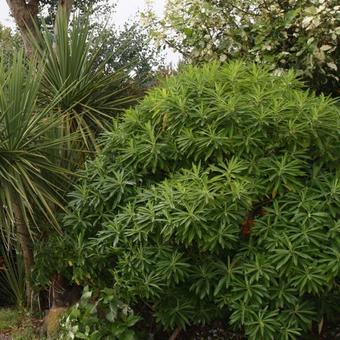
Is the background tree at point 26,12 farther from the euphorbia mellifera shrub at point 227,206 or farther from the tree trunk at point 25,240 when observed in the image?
the euphorbia mellifera shrub at point 227,206

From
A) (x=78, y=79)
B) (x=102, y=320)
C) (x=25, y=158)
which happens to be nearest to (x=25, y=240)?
(x=25, y=158)

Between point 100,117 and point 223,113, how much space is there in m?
2.72

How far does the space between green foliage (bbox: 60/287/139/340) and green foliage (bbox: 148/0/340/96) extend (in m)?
2.80

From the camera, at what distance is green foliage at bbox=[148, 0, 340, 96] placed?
561 cm

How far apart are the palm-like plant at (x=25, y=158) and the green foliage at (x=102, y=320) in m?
0.83

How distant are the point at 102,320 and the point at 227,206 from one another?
1.48 meters

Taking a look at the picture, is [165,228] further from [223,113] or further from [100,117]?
[100,117]

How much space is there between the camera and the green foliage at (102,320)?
14.7 feet

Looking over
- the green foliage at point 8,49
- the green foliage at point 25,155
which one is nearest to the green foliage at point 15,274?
the green foliage at point 25,155

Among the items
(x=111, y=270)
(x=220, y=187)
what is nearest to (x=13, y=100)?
(x=111, y=270)

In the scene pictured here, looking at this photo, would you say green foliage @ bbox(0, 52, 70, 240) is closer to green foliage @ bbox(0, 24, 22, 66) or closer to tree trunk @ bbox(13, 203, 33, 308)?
tree trunk @ bbox(13, 203, 33, 308)

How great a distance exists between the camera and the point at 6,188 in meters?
4.93

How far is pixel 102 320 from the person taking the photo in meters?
4.67

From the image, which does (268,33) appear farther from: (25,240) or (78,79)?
(25,240)
